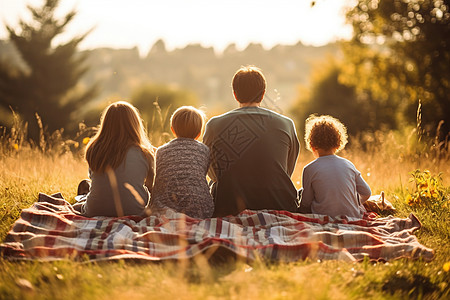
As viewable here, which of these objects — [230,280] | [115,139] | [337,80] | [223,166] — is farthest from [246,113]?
[337,80]

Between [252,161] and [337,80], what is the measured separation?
24.5 m

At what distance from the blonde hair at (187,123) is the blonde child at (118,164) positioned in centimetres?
31

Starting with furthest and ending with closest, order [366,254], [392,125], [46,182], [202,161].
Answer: [392,125]
[46,182]
[202,161]
[366,254]

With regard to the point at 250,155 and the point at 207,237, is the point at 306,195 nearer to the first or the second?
the point at 250,155

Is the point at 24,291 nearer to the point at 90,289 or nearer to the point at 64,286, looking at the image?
the point at 64,286

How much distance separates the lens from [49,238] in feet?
9.83

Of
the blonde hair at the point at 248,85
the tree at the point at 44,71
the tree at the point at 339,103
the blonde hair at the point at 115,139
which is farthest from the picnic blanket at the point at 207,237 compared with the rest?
the tree at the point at 44,71

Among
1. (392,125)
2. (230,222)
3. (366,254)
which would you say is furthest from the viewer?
(392,125)

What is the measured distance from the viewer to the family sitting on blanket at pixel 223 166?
3.77 m

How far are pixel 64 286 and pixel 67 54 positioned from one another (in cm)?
2651

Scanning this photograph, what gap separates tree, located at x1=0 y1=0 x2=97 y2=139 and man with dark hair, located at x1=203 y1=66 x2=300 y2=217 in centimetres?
2288

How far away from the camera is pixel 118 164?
3723mm

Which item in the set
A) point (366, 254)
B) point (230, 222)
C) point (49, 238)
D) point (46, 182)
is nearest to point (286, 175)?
point (230, 222)

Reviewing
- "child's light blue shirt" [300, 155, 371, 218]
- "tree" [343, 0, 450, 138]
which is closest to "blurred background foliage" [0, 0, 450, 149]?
"tree" [343, 0, 450, 138]
